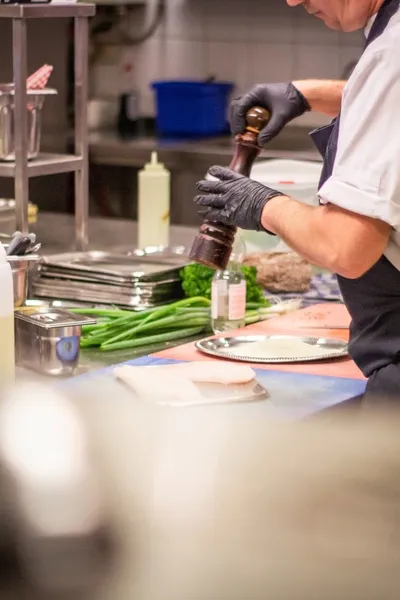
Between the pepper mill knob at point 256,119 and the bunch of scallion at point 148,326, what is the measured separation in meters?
0.46

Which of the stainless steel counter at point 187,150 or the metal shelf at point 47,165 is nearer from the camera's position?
the metal shelf at point 47,165

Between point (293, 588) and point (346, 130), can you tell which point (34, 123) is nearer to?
point (346, 130)

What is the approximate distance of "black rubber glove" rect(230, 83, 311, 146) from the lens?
249 centimetres

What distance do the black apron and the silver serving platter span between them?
0.30 m

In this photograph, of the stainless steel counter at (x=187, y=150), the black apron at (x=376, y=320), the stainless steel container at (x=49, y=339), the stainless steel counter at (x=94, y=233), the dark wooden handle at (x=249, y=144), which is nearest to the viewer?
the black apron at (x=376, y=320)

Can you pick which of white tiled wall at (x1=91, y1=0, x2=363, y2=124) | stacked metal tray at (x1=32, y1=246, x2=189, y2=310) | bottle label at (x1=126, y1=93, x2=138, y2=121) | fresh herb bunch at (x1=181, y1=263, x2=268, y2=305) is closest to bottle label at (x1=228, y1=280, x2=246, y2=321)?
fresh herb bunch at (x1=181, y1=263, x2=268, y2=305)

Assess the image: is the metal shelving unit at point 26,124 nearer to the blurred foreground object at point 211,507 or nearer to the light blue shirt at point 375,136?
the light blue shirt at point 375,136

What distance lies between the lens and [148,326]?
252 centimetres

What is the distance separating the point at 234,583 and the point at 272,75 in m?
5.88

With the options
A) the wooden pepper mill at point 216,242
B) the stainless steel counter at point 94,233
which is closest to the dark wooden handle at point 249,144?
the wooden pepper mill at point 216,242

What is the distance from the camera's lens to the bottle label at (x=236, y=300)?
8.57 ft

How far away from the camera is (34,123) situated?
118 inches

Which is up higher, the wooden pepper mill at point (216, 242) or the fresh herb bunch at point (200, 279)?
the wooden pepper mill at point (216, 242)

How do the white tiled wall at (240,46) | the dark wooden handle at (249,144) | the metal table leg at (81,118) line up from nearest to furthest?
the dark wooden handle at (249,144)
the metal table leg at (81,118)
the white tiled wall at (240,46)
